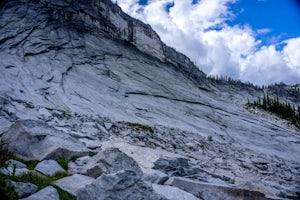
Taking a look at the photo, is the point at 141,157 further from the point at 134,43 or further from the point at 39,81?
the point at 134,43

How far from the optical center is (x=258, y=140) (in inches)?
1500

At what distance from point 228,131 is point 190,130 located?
27.8 ft

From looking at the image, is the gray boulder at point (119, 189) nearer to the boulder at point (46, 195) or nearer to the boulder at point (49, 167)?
the boulder at point (46, 195)

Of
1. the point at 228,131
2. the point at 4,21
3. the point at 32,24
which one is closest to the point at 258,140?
the point at 228,131

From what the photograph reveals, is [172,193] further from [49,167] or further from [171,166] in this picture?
[49,167]

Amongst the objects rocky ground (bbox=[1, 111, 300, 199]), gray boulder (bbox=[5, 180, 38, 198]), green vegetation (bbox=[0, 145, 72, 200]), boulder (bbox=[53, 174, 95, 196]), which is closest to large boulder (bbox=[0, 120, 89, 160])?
rocky ground (bbox=[1, 111, 300, 199])

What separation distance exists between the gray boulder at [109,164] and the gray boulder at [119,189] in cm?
245

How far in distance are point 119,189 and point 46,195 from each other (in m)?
1.72

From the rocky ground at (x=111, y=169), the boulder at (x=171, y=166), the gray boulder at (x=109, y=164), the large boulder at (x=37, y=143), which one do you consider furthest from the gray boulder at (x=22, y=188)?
the boulder at (x=171, y=166)

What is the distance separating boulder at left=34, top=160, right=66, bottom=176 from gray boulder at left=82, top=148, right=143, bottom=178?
893 millimetres

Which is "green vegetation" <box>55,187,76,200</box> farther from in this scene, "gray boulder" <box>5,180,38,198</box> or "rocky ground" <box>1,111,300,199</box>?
"gray boulder" <box>5,180,38,198</box>

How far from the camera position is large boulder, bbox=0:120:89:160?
10898 mm

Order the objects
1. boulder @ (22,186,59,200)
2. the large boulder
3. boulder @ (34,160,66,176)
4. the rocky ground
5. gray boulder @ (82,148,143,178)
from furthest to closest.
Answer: the large boulder → gray boulder @ (82,148,143,178) → boulder @ (34,160,66,176) → the rocky ground → boulder @ (22,186,59,200)

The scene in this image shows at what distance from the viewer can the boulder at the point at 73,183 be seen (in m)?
7.63
